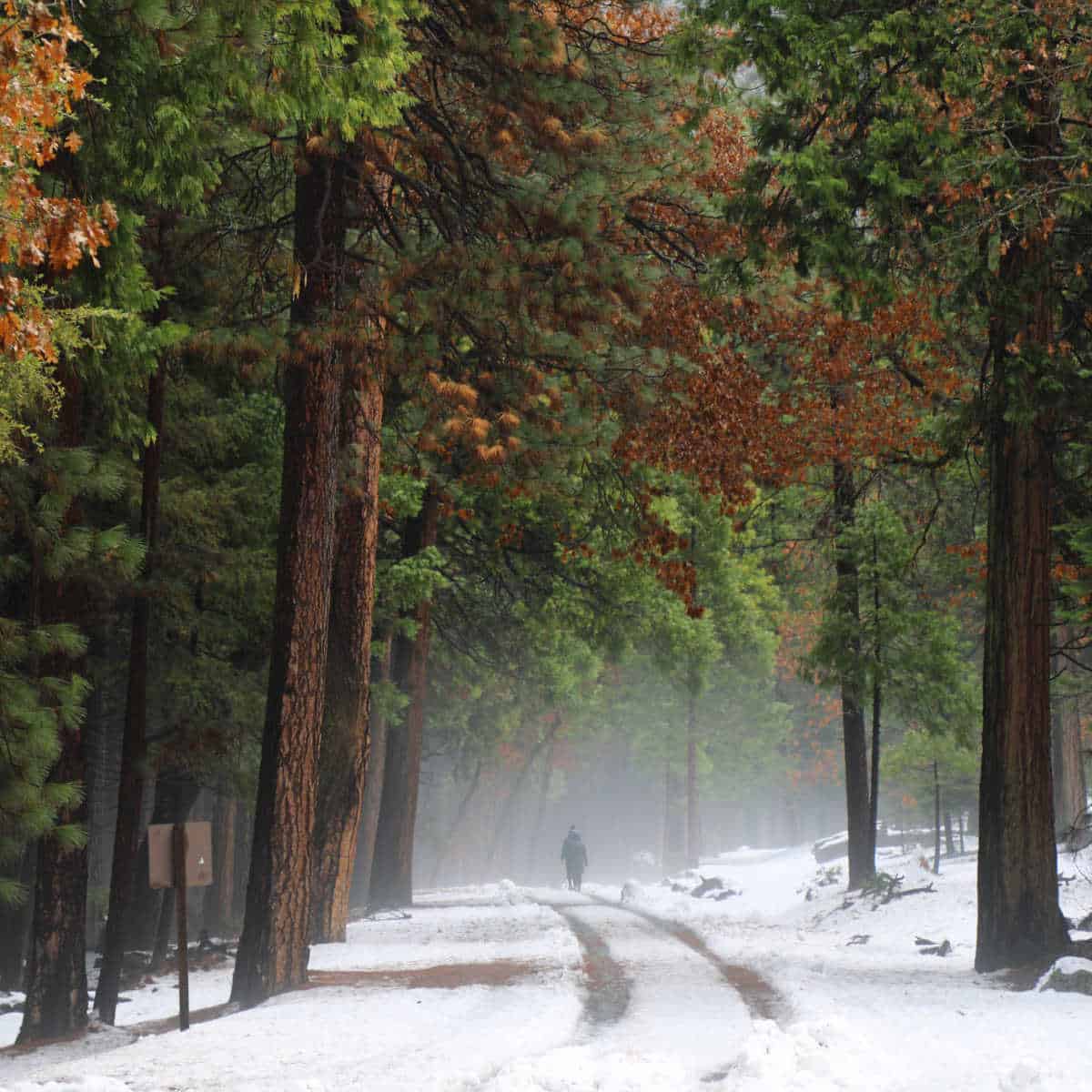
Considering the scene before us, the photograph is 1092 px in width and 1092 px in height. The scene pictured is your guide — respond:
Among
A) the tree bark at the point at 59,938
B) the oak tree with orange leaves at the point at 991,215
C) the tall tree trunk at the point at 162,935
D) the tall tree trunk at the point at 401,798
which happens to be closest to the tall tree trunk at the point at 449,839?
the tall tree trunk at the point at 401,798

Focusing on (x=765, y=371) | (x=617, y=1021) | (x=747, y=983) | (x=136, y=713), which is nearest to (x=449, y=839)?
(x=136, y=713)

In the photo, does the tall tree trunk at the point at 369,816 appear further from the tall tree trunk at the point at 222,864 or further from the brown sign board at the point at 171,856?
the brown sign board at the point at 171,856

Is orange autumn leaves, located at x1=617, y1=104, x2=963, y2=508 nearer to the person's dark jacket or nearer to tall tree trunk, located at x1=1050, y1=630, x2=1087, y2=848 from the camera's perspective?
tall tree trunk, located at x1=1050, y1=630, x2=1087, y2=848

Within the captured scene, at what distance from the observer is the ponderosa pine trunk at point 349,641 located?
620 inches

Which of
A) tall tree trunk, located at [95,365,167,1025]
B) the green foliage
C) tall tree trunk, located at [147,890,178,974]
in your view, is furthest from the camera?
the green foliage

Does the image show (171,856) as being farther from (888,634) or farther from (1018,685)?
(888,634)

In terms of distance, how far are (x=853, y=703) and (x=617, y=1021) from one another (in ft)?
43.6

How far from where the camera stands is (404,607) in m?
20.4

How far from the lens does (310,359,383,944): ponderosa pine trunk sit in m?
15.8

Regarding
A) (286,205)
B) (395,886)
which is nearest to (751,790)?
(395,886)

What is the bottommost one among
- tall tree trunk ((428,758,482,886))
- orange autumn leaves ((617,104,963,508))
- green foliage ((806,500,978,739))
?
tall tree trunk ((428,758,482,886))

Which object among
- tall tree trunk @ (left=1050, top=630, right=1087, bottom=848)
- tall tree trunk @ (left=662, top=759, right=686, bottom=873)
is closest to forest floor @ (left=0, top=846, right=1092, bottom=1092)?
tall tree trunk @ (left=1050, top=630, right=1087, bottom=848)

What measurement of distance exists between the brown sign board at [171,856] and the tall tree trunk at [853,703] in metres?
12.6

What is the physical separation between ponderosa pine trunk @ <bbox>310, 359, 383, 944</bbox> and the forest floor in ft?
5.72
